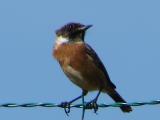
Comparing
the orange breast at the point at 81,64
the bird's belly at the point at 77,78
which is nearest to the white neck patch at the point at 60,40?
the orange breast at the point at 81,64

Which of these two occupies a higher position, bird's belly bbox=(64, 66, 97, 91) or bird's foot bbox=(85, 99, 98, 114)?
bird's belly bbox=(64, 66, 97, 91)

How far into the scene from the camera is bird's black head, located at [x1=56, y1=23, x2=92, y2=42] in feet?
35.2

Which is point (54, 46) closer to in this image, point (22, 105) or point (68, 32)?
point (68, 32)

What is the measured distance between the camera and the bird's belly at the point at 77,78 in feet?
33.8

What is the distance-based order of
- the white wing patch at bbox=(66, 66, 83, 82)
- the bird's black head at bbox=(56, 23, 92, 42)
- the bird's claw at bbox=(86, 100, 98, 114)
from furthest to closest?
the bird's black head at bbox=(56, 23, 92, 42)
the white wing patch at bbox=(66, 66, 83, 82)
the bird's claw at bbox=(86, 100, 98, 114)

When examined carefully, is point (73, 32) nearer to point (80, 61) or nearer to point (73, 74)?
point (80, 61)

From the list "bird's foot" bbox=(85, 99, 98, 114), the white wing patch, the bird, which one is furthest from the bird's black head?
"bird's foot" bbox=(85, 99, 98, 114)

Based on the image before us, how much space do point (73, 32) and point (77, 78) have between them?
2.91 feet

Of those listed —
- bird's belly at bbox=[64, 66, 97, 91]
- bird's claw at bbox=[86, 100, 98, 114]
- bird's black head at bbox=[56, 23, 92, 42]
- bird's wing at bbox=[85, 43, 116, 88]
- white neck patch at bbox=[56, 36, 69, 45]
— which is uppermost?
bird's black head at bbox=[56, 23, 92, 42]

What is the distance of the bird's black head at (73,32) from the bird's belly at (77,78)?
0.66m

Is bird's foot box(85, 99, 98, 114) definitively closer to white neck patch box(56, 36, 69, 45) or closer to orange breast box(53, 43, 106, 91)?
orange breast box(53, 43, 106, 91)

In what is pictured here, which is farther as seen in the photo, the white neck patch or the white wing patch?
the white neck patch

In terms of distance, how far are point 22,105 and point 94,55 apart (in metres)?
3.14

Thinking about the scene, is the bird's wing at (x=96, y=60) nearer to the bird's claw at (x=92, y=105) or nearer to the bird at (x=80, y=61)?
the bird at (x=80, y=61)
